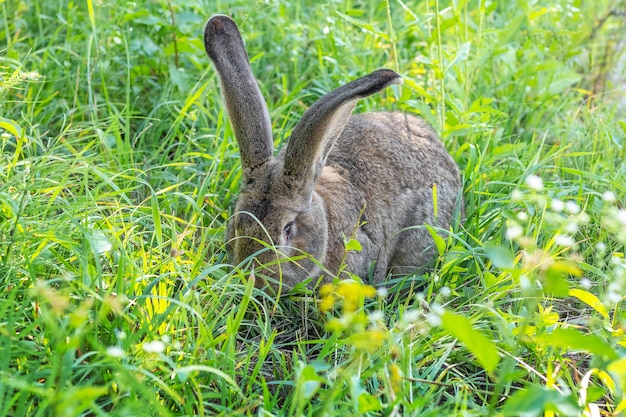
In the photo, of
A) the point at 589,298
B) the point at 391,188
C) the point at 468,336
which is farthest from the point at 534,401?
the point at 391,188

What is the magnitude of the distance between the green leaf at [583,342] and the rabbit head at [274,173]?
150 centimetres

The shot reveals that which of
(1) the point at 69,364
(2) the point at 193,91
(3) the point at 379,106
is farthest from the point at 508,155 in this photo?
(1) the point at 69,364

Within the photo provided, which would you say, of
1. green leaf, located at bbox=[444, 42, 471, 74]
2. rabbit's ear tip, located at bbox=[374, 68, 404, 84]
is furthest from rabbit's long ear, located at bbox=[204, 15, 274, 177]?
green leaf, located at bbox=[444, 42, 471, 74]

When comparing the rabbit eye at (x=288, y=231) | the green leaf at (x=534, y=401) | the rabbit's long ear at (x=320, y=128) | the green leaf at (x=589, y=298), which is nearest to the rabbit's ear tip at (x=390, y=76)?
the rabbit's long ear at (x=320, y=128)

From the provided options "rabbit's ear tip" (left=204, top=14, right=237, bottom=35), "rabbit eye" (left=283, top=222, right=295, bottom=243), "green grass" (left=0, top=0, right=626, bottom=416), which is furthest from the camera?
"rabbit's ear tip" (left=204, top=14, right=237, bottom=35)

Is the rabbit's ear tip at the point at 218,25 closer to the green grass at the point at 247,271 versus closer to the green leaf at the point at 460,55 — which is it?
the green grass at the point at 247,271

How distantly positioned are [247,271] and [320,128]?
0.76 metres

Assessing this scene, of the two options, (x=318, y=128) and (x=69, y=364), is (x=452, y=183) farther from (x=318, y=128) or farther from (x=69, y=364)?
(x=69, y=364)

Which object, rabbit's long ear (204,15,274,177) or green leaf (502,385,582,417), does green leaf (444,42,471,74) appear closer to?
rabbit's long ear (204,15,274,177)

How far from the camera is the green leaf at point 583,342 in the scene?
239cm

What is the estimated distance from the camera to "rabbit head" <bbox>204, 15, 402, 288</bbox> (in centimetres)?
386

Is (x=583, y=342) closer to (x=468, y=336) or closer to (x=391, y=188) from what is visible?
(x=468, y=336)

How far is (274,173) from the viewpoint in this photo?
409 cm

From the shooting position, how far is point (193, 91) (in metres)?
4.95
